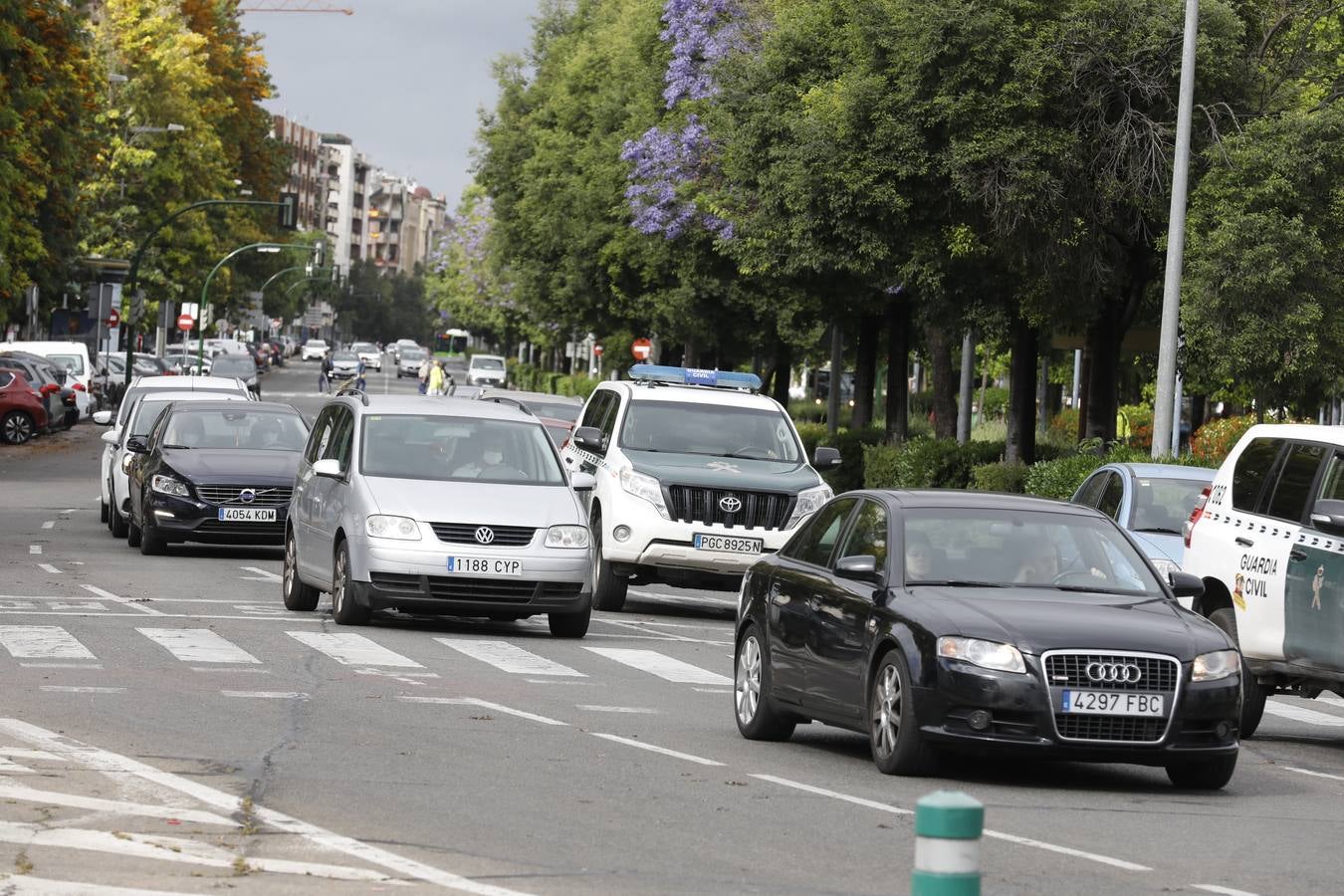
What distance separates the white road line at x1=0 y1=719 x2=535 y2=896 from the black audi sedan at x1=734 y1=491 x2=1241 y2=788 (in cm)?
304

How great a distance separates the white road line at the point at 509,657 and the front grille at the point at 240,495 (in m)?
7.44

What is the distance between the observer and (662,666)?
659 inches

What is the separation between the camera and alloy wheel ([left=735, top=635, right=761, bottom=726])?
499 inches

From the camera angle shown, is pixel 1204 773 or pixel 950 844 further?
pixel 1204 773

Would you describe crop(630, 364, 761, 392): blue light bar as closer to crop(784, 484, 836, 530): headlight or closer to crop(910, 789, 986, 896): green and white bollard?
crop(784, 484, 836, 530): headlight

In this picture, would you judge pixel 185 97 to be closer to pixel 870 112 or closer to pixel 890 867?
pixel 870 112

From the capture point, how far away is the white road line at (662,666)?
52.5ft

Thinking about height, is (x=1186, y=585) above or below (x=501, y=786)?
above

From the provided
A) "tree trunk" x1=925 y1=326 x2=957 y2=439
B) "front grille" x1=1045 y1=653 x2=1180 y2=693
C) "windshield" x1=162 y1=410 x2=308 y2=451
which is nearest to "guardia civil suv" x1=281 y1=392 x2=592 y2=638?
"windshield" x1=162 y1=410 x2=308 y2=451

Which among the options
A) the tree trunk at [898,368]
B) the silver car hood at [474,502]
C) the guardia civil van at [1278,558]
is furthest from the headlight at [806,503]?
the tree trunk at [898,368]

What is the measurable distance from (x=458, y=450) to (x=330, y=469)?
104cm

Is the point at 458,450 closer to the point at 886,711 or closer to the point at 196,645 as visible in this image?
the point at 196,645

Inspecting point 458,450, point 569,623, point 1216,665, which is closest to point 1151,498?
point 569,623

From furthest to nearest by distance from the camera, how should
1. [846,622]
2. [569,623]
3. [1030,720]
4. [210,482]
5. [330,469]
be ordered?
[210,482] → [330,469] → [569,623] → [846,622] → [1030,720]
